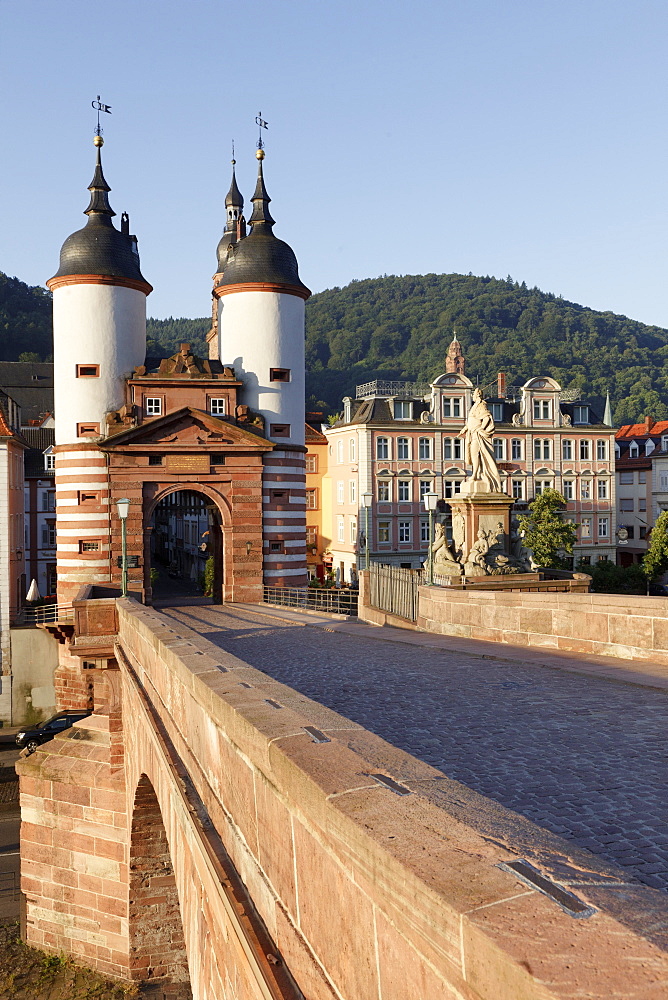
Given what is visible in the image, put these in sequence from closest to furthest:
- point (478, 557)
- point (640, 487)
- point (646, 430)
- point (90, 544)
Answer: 1. point (478, 557)
2. point (90, 544)
3. point (640, 487)
4. point (646, 430)

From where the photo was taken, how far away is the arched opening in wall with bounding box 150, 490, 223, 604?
36250mm

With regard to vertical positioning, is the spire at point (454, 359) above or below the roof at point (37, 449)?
above

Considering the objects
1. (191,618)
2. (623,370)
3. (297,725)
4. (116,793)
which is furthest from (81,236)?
(623,370)

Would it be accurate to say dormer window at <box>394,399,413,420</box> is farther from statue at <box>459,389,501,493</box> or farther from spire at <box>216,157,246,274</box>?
statue at <box>459,389,501,493</box>

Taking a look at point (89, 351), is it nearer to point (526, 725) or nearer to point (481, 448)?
point (481, 448)

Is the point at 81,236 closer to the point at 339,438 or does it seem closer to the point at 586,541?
the point at 339,438

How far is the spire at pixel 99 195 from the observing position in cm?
3384

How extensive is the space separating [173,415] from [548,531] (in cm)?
2646

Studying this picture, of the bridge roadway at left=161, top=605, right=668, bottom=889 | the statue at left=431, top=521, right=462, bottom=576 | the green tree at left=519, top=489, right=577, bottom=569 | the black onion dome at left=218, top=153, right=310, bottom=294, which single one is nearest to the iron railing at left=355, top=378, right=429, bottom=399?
the green tree at left=519, top=489, right=577, bottom=569

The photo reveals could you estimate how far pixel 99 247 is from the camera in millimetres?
33438

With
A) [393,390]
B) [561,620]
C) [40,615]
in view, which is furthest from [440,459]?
[561,620]

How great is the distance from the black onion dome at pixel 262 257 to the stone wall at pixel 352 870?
26939 mm

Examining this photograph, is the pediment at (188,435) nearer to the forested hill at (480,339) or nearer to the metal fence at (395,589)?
the metal fence at (395,589)

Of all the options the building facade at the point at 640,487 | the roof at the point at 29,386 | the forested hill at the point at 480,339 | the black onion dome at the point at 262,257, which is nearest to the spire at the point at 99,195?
the black onion dome at the point at 262,257
